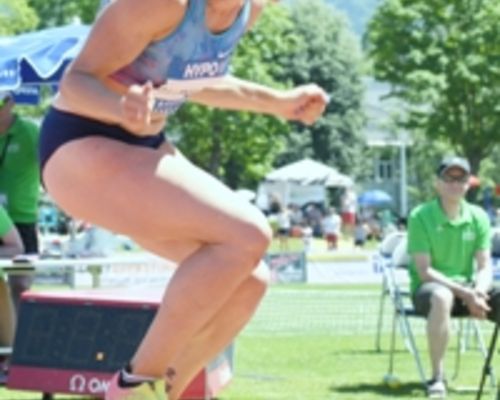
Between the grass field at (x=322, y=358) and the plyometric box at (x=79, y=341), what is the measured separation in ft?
1.89

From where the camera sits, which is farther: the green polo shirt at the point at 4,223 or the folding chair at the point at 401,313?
the folding chair at the point at 401,313

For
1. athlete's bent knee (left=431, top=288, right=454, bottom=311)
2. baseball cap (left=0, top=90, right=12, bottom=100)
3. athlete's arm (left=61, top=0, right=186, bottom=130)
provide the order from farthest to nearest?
baseball cap (left=0, top=90, right=12, bottom=100) → athlete's bent knee (left=431, top=288, right=454, bottom=311) → athlete's arm (left=61, top=0, right=186, bottom=130)

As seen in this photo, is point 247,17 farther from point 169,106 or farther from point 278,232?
point 278,232

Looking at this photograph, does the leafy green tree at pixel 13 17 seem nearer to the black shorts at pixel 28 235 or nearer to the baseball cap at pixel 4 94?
the baseball cap at pixel 4 94

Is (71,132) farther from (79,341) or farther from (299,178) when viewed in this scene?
(299,178)

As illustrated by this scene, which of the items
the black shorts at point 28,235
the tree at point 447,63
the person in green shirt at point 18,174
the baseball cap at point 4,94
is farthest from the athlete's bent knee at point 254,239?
the tree at point 447,63

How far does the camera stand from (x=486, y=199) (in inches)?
2222

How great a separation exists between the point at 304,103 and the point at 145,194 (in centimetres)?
72

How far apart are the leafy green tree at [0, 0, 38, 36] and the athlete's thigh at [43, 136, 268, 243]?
120 ft

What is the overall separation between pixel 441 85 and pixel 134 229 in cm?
4104

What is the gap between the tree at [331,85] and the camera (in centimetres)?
7606

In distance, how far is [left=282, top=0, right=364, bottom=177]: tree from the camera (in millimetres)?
76062

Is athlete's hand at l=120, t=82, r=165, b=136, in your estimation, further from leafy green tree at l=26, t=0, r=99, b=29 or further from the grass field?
leafy green tree at l=26, t=0, r=99, b=29

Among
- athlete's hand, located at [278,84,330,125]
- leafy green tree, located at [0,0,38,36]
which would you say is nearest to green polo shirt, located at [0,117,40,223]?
athlete's hand, located at [278,84,330,125]
